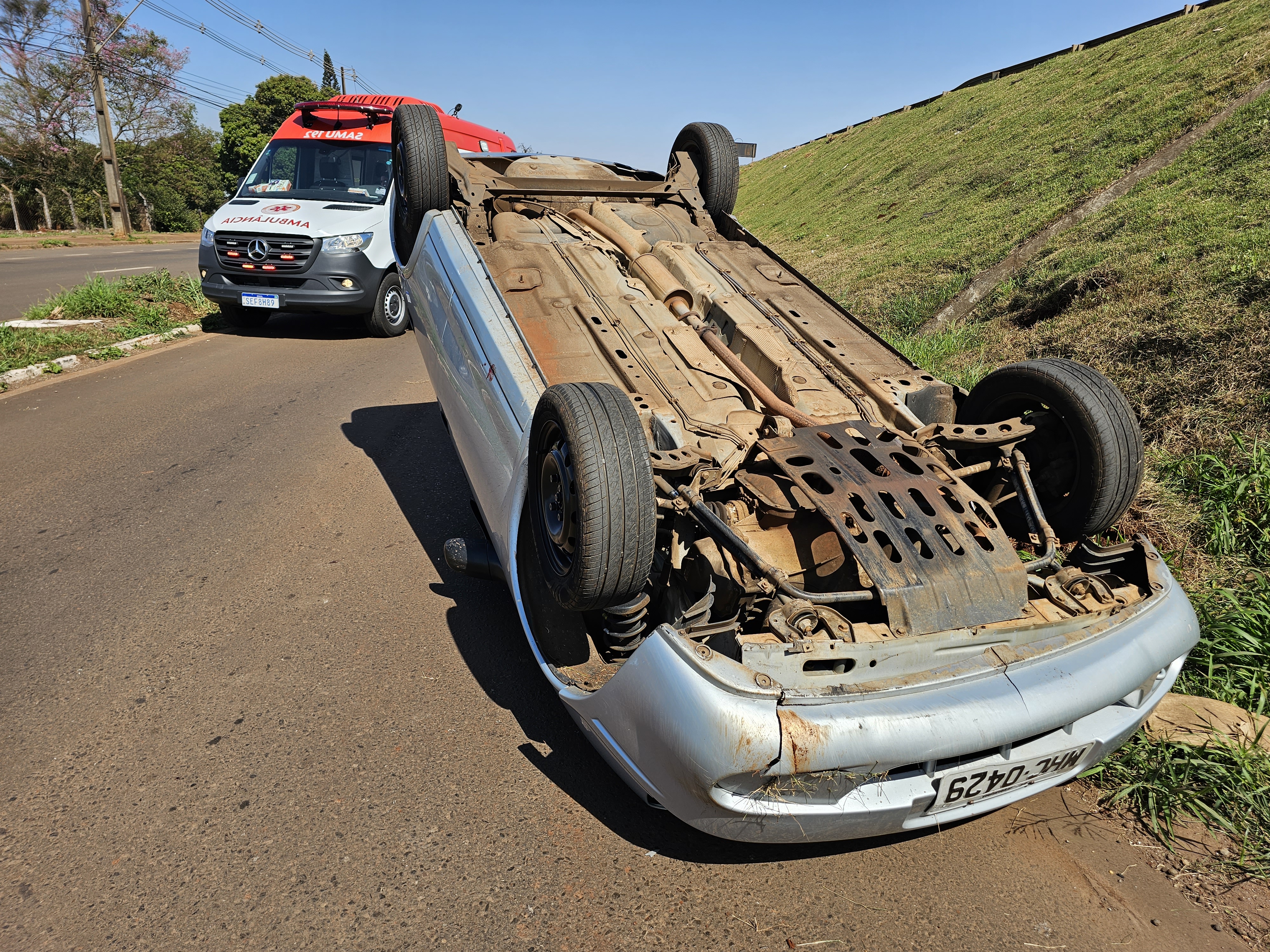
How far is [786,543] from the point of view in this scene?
9.08ft

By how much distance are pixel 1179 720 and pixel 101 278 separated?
11.7 meters

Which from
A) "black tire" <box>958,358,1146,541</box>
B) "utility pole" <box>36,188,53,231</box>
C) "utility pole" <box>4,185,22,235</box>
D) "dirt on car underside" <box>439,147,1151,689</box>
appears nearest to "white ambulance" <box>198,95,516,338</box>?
"dirt on car underside" <box>439,147,1151,689</box>

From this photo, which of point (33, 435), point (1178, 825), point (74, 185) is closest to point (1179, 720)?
point (1178, 825)

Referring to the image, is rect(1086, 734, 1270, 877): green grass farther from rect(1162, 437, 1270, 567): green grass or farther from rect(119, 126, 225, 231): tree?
rect(119, 126, 225, 231): tree

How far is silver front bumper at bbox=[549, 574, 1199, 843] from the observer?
6.30 ft

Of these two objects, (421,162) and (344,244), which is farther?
(344,244)

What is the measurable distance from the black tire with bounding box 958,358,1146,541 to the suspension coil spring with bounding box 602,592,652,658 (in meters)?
1.60

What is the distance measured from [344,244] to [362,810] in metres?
7.39

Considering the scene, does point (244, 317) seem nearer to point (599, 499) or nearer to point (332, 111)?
point (332, 111)

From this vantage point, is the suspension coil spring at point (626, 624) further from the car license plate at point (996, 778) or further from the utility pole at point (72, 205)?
the utility pole at point (72, 205)

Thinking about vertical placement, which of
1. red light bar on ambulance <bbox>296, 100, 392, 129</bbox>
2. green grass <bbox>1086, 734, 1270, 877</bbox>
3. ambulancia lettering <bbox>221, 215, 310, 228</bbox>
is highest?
red light bar on ambulance <bbox>296, 100, 392, 129</bbox>

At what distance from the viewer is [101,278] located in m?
9.88

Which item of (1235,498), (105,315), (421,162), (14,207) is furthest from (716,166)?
(14,207)

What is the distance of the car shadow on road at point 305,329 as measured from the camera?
9375 millimetres
